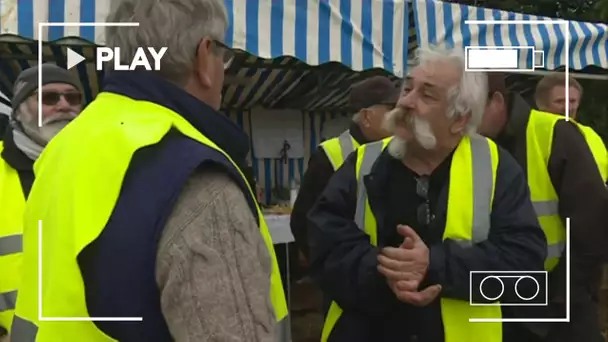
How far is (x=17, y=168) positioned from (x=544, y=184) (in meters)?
0.97

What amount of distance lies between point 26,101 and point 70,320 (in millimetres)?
747

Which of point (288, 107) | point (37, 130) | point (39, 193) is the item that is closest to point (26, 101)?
point (37, 130)

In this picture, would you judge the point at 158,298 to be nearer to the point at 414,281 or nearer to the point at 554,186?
the point at 414,281

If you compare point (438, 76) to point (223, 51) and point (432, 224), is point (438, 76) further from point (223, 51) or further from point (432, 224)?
point (223, 51)

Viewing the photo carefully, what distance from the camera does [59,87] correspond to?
1114mm

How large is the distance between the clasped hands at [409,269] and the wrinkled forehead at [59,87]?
22.8 inches

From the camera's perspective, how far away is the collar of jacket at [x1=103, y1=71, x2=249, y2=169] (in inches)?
25.5

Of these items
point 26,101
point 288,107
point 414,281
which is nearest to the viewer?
point 414,281

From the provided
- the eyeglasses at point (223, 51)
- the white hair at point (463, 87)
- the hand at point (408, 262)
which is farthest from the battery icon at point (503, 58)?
the eyeglasses at point (223, 51)

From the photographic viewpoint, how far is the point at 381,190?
3.55ft

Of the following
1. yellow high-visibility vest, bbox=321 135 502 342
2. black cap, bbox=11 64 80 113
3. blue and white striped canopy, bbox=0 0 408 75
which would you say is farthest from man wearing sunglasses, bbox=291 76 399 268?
black cap, bbox=11 64 80 113

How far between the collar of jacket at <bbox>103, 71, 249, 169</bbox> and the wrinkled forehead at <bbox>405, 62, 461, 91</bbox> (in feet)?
1.45

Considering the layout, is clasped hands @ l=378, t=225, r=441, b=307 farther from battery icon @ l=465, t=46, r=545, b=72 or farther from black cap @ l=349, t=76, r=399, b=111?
black cap @ l=349, t=76, r=399, b=111

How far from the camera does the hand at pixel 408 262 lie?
100cm
